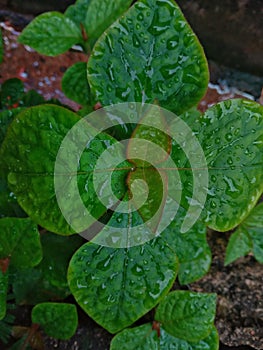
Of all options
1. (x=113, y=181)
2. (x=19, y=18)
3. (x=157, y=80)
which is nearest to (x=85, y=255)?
(x=113, y=181)

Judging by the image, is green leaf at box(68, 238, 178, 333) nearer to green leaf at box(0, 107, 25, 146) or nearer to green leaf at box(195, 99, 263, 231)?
green leaf at box(195, 99, 263, 231)

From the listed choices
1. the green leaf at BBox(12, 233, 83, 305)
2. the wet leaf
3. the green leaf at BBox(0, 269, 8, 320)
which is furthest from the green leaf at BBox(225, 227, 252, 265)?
the green leaf at BBox(0, 269, 8, 320)

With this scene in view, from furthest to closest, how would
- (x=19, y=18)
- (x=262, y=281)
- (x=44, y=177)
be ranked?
(x=19, y=18) → (x=262, y=281) → (x=44, y=177)

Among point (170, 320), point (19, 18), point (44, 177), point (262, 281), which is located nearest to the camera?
point (44, 177)

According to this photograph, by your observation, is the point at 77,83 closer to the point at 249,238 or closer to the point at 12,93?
the point at 12,93

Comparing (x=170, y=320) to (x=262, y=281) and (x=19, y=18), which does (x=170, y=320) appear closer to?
(x=262, y=281)

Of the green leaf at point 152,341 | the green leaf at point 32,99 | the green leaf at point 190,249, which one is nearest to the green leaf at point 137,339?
the green leaf at point 152,341
